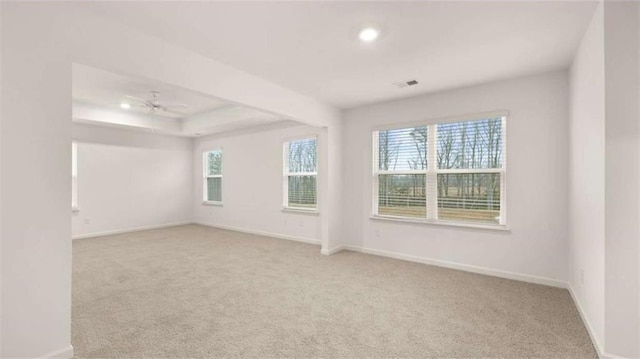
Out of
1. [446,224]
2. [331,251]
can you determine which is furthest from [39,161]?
[446,224]

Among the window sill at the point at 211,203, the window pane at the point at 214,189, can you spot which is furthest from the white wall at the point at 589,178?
the window pane at the point at 214,189

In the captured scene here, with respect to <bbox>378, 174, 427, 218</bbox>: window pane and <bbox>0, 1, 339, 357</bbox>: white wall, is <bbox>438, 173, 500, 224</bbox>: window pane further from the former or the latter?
<bbox>0, 1, 339, 357</bbox>: white wall

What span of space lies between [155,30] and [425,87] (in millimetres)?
3192

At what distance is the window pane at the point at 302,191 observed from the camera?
19.0ft

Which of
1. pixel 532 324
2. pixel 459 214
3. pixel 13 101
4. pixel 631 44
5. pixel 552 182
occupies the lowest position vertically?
pixel 532 324

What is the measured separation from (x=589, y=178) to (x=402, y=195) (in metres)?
2.40

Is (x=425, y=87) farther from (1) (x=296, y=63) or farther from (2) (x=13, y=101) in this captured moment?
(2) (x=13, y=101)

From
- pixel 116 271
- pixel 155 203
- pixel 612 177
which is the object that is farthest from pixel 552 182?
pixel 155 203

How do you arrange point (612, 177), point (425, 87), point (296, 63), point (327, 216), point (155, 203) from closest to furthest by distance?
1. point (612, 177)
2. point (296, 63)
3. point (425, 87)
4. point (327, 216)
5. point (155, 203)

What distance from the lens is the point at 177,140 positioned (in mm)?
7828

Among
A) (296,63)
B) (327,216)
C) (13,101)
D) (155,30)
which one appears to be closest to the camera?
(13,101)

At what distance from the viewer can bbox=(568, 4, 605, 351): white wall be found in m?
2.04

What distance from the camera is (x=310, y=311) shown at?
2695 millimetres

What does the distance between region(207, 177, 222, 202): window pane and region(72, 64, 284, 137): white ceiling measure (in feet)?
4.81
